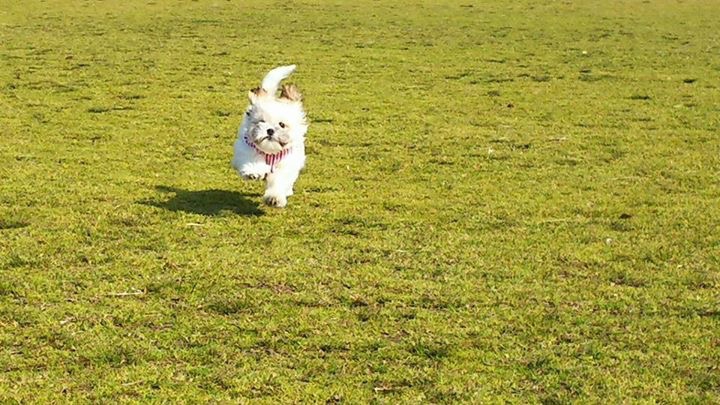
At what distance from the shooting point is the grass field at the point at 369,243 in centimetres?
438

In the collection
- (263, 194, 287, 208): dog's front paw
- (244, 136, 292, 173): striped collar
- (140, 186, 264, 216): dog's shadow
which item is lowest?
(140, 186, 264, 216): dog's shadow

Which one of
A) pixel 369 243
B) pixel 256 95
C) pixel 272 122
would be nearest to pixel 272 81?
pixel 256 95

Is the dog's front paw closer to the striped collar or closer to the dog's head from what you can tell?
Answer: the striped collar

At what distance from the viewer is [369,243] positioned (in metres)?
6.23

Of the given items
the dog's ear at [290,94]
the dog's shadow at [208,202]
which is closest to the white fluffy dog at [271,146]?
the dog's ear at [290,94]

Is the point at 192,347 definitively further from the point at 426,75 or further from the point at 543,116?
the point at 426,75

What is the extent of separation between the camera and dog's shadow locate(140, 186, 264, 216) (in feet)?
22.6

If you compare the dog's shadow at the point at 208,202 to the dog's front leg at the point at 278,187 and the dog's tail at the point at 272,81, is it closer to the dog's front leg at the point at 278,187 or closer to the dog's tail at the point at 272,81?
the dog's front leg at the point at 278,187

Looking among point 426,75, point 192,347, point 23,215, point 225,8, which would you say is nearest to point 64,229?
point 23,215

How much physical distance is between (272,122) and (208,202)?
34.6 inches

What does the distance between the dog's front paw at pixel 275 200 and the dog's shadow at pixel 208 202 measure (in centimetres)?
10

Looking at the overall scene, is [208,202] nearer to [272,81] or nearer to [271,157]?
[271,157]

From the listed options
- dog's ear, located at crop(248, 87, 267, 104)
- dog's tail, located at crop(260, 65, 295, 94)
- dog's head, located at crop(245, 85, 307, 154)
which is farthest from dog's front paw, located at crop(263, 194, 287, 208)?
dog's tail, located at crop(260, 65, 295, 94)

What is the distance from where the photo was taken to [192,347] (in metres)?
4.58
